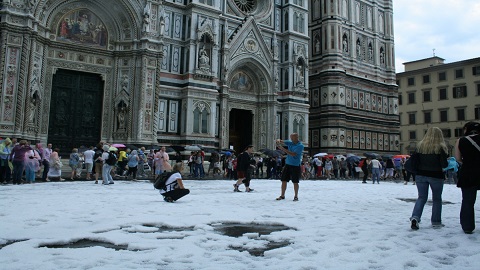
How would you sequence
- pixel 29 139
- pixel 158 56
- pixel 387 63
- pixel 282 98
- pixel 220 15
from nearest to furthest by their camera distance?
pixel 29 139, pixel 158 56, pixel 220 15, pixel 282 98, pixel 387 63

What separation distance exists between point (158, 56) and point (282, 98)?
38.1 feet

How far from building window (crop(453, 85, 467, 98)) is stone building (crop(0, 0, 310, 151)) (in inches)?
1072

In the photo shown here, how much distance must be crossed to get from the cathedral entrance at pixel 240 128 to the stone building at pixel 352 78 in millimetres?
7792

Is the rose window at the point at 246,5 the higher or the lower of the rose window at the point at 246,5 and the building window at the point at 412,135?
the higher

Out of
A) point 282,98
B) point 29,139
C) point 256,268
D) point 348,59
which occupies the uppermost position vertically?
point 348,59

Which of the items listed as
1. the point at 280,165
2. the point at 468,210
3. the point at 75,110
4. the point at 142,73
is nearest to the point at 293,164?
the point at 468,210

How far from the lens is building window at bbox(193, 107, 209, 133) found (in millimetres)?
27219

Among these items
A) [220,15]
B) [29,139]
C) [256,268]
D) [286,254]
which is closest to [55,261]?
[256,268]

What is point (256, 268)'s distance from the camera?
397cm

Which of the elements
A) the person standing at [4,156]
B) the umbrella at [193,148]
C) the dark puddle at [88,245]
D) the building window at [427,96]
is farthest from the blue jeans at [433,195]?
the building window at [427,96]

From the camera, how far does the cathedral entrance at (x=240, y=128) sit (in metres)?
32.2

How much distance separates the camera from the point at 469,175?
19.2ft

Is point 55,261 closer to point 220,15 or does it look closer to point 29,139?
point 29,139

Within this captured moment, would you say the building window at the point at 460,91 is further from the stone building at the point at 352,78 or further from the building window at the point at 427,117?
→ the stone building at the point at 352,78
